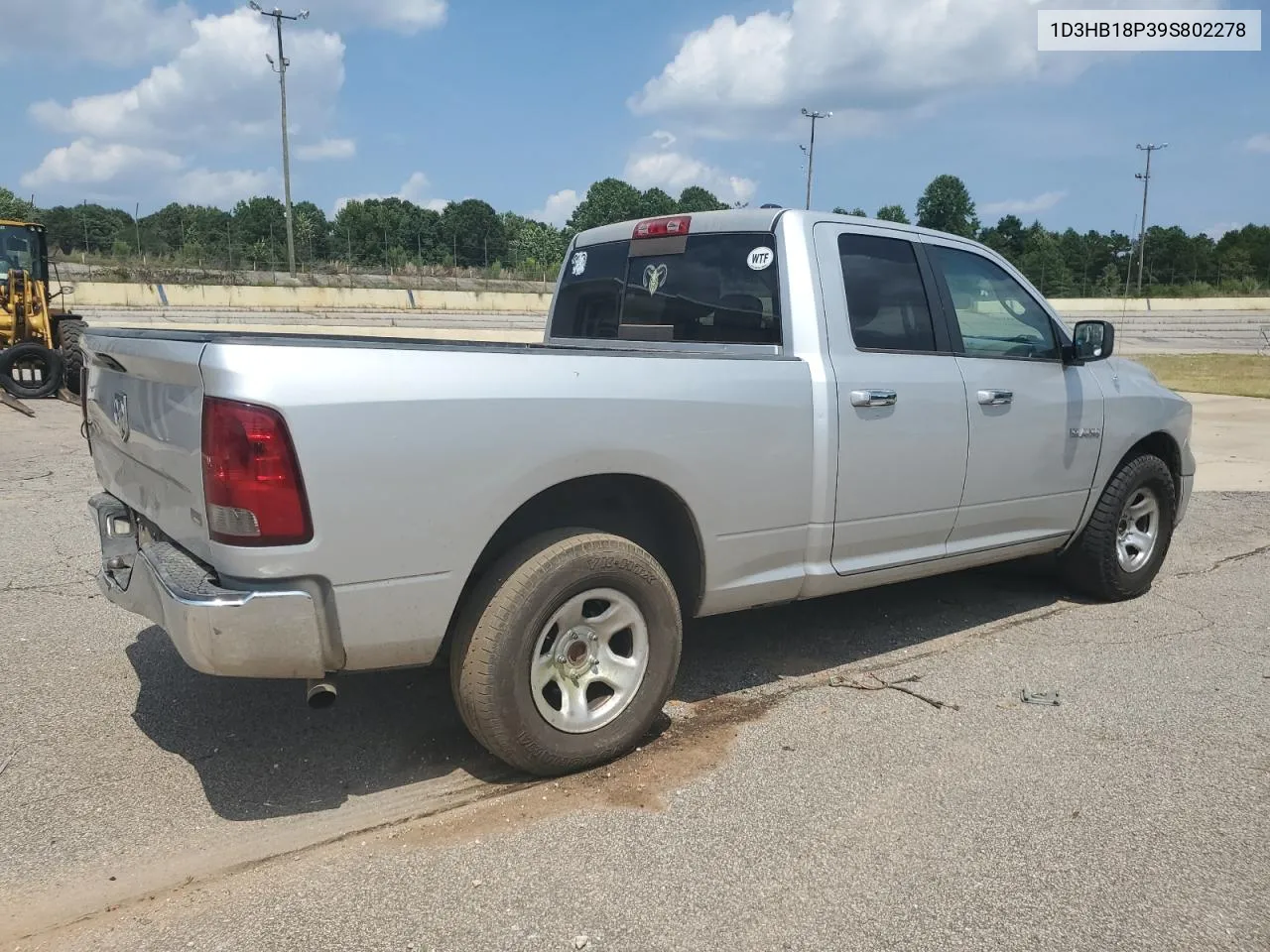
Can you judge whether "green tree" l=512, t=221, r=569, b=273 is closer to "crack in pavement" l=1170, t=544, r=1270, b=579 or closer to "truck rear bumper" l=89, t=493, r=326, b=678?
"crack in pavement" l=1170, t=544, r=1270, b=579

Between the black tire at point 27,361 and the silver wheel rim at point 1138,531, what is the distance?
15.3m

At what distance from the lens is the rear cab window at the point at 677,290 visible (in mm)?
4051

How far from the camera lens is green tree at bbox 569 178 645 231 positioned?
114 meters

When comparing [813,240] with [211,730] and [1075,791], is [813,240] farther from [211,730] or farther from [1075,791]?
[211,730]

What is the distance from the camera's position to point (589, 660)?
3.37 metres

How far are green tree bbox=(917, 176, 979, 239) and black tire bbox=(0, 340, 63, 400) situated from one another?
109 meters

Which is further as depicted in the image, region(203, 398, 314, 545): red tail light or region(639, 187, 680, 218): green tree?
region(639, 187, 680, 218): green tree

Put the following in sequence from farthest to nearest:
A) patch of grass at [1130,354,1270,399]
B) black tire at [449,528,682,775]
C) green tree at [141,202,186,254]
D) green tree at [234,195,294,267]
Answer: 1. green tree at [234,195,294,267]
2. green tree at [141,202,186,254]
3. patch of grass at [1130,354,1270,399]
4. black tire at [449,528,682,775]

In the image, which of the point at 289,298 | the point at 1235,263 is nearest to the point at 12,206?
the point at 289,298

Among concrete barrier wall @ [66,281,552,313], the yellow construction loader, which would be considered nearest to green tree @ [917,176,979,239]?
concrete barrier wall @ [66,281,552,313]

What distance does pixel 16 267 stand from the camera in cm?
1606

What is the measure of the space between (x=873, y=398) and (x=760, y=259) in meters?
0.74

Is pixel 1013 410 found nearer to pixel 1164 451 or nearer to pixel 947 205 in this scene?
pixel 1164 451

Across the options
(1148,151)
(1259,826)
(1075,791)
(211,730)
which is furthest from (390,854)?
(1148,151)
